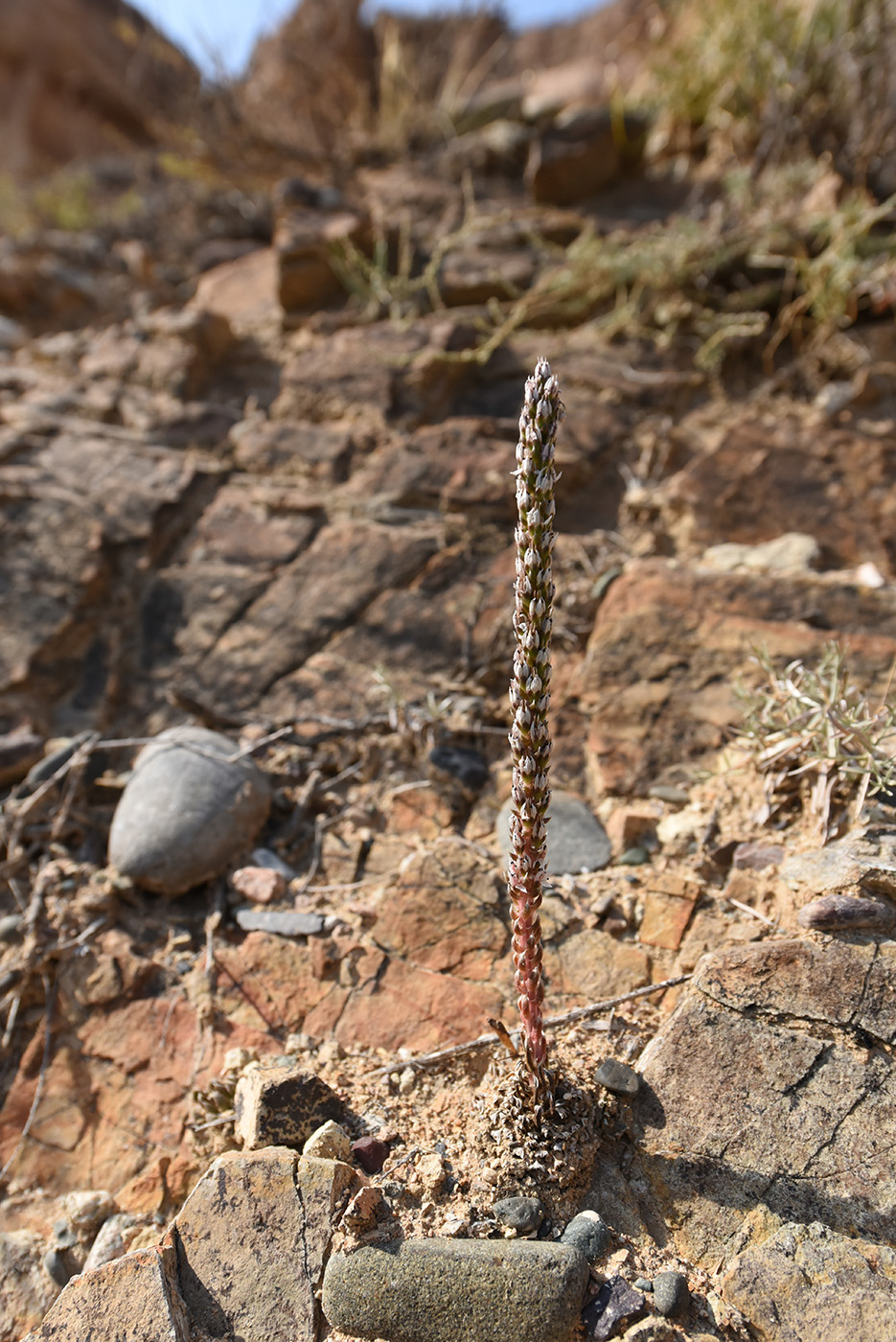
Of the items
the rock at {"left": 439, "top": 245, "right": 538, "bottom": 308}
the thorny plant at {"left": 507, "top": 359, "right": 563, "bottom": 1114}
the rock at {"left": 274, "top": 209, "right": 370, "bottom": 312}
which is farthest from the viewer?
the rock at {"left": 274, "top": 209, "right": 370, "bottom": 312}

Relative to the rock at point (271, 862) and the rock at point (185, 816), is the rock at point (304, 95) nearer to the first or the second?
the rock at point (185, 816)

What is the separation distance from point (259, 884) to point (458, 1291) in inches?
48.7

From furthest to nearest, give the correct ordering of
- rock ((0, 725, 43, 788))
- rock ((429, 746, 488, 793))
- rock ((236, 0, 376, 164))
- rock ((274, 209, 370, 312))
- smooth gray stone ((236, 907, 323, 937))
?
1. rock ((236, 0, 376, 164))
2. rock ((274, 209, 370, 312))
3. rock ((0, 725, 43, 788))
4. rock ((429, 746, 488, 793))
5. smooth gray stone ((236, 907, 323, 937))

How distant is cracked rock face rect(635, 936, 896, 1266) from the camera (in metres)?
1.59

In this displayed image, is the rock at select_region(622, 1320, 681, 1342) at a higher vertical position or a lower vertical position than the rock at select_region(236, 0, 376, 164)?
lower

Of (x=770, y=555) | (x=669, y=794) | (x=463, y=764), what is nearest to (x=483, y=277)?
(x=770, y=555)

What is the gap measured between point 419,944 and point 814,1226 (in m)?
1.06

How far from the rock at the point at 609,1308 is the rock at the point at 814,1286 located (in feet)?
0.60

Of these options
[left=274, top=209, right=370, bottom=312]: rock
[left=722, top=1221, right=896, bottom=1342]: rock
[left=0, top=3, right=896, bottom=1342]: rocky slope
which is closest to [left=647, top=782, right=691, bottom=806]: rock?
[left=0, top=3, right=896, bottom=1342]: rocky slope

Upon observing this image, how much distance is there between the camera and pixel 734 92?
4227mm

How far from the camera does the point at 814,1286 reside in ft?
4.86

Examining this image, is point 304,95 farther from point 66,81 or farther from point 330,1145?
point 66,81

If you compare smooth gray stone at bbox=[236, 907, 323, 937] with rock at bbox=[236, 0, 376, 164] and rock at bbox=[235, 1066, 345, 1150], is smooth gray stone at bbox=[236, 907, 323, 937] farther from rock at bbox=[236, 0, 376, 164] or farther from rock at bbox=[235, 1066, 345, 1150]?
rock at bbox=[236, 0, 376, 164]

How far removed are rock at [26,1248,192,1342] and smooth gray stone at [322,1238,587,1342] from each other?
30 centimetres
